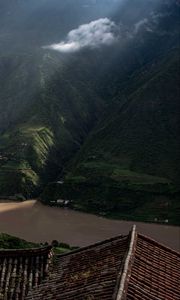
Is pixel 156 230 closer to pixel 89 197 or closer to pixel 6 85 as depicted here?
pixel 89 197

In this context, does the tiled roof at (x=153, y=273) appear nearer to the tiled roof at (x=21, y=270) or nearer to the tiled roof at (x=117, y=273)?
the tiled roof at (x=117, y=273)

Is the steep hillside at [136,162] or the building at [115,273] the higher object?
the steep hillside at [136,162]

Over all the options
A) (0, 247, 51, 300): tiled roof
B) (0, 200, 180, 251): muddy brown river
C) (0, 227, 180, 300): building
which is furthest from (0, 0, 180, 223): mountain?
(0, 227, 180, 300): building

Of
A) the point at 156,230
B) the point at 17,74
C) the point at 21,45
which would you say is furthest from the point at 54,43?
the point at 156,230

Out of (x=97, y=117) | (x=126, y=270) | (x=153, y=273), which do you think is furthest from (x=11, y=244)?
→ (x=97, y=117)

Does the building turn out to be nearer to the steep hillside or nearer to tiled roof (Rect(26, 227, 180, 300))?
tiled roof (Rect(26, 227, 180, 300))

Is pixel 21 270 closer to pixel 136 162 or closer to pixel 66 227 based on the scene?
pixel 66 227

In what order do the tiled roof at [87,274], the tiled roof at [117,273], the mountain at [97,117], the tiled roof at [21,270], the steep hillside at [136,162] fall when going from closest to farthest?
the tiled roof at [117,273] < the tiled roof at [87,274] < the tiled roof at [21,270] < the steep hillside at [136,162] < the mountain at [97,117]

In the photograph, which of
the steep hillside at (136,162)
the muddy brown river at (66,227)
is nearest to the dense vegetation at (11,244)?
the muddy brown river at (66,227)
